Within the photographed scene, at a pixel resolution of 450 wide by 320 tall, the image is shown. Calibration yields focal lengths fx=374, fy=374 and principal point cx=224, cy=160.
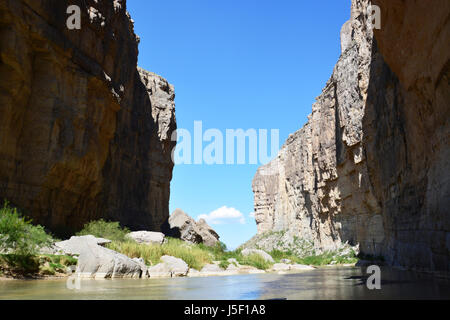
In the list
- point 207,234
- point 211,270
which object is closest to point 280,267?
point 211,270

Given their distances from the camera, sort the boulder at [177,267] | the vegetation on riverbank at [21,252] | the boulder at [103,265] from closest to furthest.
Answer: the vegetation on riverbank at [21,252], the boulder at [103,265], the boulder at [177,267]

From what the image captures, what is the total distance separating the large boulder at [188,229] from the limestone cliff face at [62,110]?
9349 millimetres

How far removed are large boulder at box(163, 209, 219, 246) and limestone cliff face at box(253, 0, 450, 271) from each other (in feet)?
60.8

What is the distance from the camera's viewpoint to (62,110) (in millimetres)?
26219

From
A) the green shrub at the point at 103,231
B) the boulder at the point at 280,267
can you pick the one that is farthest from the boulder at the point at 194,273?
the boulder at the point at 280,267

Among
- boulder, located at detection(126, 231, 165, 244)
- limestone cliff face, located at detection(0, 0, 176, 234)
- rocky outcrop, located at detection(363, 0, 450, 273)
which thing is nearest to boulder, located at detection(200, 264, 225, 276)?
boulder, located at detection(126, 231, 165, 244)

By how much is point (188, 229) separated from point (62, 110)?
25.7 m

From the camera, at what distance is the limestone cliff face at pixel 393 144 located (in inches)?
506

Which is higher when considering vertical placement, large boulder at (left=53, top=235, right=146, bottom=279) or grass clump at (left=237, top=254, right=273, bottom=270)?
large boulder at (left=53, top=235, right=146, bottom=279)

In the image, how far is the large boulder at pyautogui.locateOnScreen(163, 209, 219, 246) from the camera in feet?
155

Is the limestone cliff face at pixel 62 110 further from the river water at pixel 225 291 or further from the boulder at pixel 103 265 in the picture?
the river water at pixel 225 291

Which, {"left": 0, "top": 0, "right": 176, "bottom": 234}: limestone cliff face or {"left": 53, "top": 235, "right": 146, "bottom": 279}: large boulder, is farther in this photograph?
{"left": 0, "top": 0, "right": 176, "bottom": 234}: limestone cliff face

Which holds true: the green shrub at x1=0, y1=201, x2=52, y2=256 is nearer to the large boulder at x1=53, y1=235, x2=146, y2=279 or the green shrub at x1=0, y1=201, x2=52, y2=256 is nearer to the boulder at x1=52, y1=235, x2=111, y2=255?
the large boulder at x1=53, y1=235, x2=146, y2=279

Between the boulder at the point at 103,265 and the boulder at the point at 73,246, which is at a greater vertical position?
the boulder at the point at 73,246
